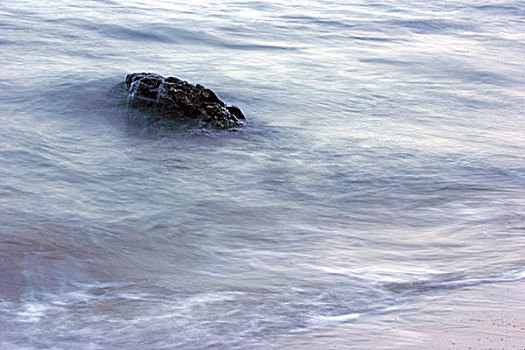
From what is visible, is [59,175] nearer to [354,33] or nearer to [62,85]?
[62,85]

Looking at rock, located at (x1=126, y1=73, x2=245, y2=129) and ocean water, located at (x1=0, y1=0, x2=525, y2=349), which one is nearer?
ocean water, located at (x1=0, y1=0, x2=525, y2=349)

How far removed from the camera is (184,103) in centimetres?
678

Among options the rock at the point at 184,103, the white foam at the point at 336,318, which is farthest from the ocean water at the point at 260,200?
the rock at the point at 184,103

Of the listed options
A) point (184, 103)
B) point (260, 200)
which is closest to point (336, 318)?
point (260, 200)

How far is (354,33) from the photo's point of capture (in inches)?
518

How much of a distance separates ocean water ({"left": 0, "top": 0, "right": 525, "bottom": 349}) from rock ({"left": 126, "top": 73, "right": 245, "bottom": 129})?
19 cm

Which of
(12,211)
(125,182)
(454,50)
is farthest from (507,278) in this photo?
(454,50)

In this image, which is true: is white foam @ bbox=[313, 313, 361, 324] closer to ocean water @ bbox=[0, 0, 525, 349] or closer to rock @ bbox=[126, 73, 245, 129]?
ocean water @ bbox=[0, 0, 525, 349]

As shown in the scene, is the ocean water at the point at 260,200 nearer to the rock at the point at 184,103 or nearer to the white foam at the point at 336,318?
the white foam at the point at 336,318

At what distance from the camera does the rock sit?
6.74 m

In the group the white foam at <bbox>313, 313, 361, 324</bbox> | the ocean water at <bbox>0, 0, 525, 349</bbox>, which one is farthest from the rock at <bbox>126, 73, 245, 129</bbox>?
the white foam at <bbox>313, 313, 361, 324</bbox>

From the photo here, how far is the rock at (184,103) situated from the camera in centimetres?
674

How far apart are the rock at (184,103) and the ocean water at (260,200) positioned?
7.4 inches

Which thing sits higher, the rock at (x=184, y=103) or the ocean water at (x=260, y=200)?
the rock at (x=184, y=103)
